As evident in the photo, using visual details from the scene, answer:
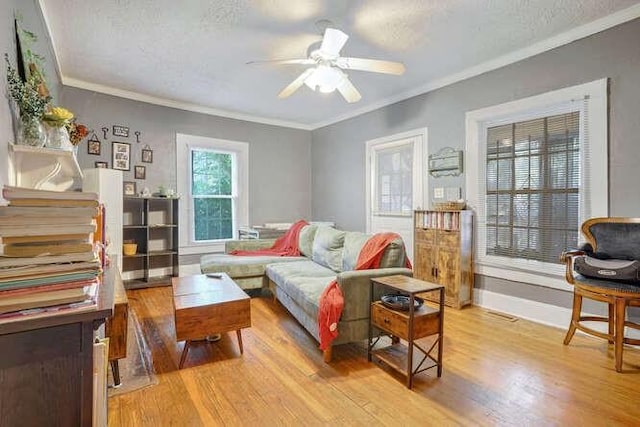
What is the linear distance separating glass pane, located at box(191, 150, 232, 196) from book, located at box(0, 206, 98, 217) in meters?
4.28

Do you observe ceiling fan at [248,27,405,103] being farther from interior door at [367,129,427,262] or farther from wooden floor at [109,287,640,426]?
wooden floor at [109,287,640,426]

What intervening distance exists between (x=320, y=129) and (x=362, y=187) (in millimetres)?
1597

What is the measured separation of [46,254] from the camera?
0.92 meters

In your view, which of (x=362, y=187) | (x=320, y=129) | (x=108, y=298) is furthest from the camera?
(x=320, y=129)

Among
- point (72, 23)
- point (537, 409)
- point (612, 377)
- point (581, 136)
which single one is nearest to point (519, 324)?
point (612, 377)

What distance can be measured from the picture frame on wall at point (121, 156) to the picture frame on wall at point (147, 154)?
18cm

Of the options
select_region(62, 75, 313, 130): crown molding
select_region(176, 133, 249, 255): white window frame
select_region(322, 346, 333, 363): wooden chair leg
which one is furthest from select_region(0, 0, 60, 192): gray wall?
select_region(176, 133, 249, 255): white window frame

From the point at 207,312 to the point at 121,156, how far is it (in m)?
3.22

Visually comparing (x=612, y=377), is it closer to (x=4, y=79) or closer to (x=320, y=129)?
(x=4, y=79)

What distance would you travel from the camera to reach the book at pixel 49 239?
0.89 m

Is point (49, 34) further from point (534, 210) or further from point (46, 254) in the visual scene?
point (534, 210)

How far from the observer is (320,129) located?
6051 mm

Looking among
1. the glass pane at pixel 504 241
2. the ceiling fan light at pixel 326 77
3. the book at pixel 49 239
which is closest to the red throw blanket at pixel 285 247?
the ceiling fan light at pixel 326 77

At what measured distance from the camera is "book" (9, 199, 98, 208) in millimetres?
898
